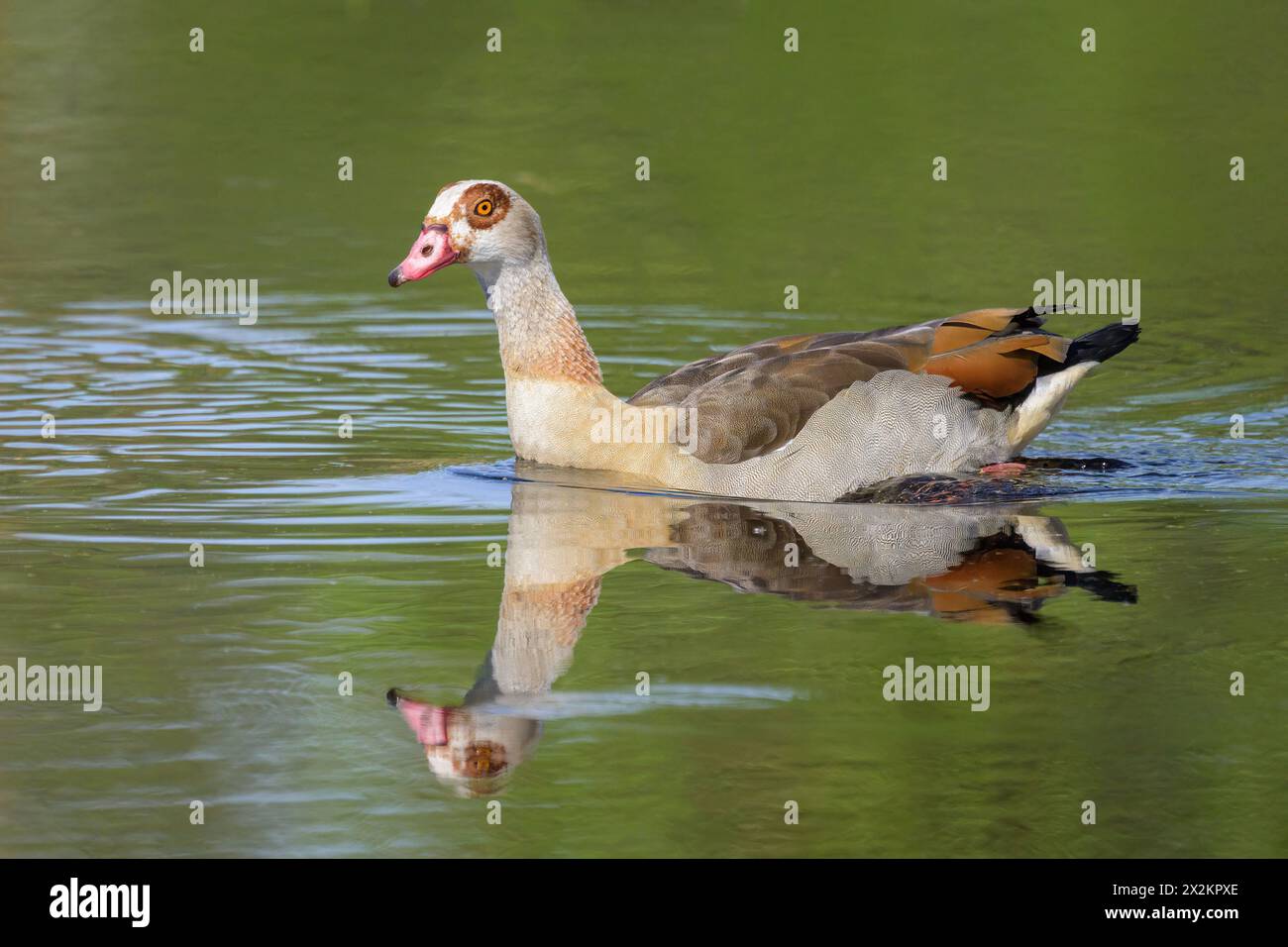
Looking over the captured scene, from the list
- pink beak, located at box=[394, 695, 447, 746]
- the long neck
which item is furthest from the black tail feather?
pink beak, located at box=[394, 695, 447, 746]

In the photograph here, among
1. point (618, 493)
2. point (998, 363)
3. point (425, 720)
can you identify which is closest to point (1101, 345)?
point (998, 363)

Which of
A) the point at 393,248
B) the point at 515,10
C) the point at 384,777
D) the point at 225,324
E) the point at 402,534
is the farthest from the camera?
the point at 515,10

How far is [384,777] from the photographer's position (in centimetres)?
704

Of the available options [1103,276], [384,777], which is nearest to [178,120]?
[1103,276]

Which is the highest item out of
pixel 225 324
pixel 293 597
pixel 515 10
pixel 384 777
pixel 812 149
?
pixel 515 10

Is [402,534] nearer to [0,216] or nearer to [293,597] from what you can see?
[293,597]

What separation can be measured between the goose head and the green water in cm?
132

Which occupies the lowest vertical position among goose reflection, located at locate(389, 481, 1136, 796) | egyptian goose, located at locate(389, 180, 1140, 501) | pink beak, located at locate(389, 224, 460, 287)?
goose reflection, located at locate(389, 481, 1136, 796)

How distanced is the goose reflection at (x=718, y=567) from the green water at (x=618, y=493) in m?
0.04

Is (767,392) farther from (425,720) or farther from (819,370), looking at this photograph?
(425,720)

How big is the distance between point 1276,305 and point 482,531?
30.6ft

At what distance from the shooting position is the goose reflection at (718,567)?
762 centimetres

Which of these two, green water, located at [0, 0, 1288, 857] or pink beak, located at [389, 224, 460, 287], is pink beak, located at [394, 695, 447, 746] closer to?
green water, located at [0, 0, 1288, 857]

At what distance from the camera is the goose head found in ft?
39.1
